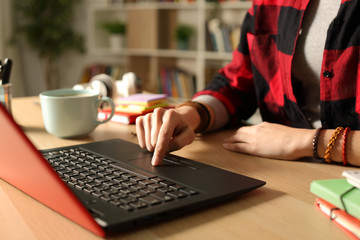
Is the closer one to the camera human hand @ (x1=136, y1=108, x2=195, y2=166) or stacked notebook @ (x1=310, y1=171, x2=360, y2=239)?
stacked notebook @ (x1=310, y1=171, x2=360, y2=239)

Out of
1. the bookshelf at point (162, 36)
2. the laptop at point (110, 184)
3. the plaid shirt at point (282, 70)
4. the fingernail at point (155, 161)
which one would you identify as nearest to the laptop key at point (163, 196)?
the laptop at point (110, 184)

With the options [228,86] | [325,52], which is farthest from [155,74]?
[325,52]

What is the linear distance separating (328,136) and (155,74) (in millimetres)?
2940

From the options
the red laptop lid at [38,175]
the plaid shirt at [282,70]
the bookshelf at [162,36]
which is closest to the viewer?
the red laptop lid at [38,175]

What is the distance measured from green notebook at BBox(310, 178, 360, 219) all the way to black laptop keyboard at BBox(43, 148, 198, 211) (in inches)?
6.3

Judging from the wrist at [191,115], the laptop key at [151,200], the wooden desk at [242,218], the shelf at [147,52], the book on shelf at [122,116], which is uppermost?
the shelf at [147,52]

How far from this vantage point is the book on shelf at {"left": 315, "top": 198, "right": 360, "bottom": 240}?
0.46 meters

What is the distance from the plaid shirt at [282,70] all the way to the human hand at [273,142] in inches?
7.0

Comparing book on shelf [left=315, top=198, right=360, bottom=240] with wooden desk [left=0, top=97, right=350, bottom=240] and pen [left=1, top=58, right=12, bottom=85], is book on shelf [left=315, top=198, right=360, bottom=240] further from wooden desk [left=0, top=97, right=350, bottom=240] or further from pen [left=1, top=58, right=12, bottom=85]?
pen [left=1, top=58, right=12, bottom=85]

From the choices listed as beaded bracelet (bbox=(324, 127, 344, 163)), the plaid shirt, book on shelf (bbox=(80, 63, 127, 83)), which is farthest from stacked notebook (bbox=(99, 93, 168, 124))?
book on shelf (bbox=(80, 63, 127, 83))

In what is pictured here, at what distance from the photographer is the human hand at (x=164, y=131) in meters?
0.75

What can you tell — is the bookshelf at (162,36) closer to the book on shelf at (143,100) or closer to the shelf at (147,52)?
the shelf at (147,52)

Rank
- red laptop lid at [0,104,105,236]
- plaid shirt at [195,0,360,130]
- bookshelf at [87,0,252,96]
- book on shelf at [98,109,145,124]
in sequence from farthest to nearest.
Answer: bookshelf at [87,0,252,96]
book on shelf at [98,109,145,124]
plaid shirt at [195,0,360,130]
red laptop lid at [0,104,105,236]

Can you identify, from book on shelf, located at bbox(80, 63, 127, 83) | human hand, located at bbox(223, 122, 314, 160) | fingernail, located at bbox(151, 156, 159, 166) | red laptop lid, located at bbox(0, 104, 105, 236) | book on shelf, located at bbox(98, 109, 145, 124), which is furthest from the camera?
book on shelf, located at bbox(80, 63, 127, 83)
